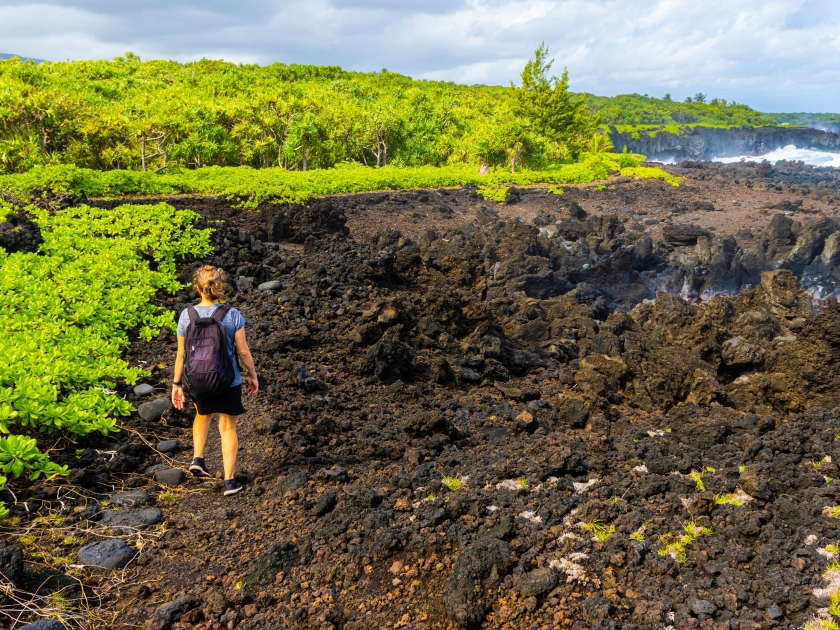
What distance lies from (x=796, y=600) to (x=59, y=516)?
15.9 ft

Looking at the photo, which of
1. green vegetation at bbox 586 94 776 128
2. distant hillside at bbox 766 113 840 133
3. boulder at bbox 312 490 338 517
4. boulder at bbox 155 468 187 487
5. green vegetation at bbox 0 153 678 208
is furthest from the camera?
distant hillside at bbox 766 113 840 133

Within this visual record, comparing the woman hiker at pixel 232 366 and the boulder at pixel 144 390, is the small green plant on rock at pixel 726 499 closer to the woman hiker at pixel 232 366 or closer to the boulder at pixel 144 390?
the woman hiker at pixel 232 366

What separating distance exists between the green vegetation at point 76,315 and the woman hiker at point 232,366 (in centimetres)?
95

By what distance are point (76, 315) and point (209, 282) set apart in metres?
3.45

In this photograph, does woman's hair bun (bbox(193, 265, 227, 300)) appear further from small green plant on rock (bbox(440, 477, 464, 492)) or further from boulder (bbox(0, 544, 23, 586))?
small green plant on rock (bbox(440, 477, 464, 492))

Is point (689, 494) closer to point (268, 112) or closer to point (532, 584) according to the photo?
point (532, 584)

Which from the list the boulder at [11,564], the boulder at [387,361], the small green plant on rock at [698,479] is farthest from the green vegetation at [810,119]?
the boulder at [11,564]

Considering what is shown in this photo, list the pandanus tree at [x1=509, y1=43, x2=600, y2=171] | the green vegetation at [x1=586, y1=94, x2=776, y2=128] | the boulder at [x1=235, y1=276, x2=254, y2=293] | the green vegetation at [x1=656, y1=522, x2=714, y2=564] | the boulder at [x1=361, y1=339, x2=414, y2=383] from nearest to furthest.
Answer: the green vegetation at [x1=656, y1=522, x2=714, y2=564]
the boulder at [x1=361, y1=339, x2=414, y2=383]
the boulder at [x1=235, y1=276, x2=254, y2=293]
the pandanus tree at [x1=509, y1=43, x2=600, y2=171]
the green vegetation at [x1=586, y1=94, x2=776, y2=128]

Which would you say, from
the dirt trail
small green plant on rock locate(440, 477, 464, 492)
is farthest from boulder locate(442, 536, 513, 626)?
small green plant on rock locate(440, 477, 464, 492)

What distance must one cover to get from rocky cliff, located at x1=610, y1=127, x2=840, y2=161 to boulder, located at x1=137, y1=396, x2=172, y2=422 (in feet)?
219

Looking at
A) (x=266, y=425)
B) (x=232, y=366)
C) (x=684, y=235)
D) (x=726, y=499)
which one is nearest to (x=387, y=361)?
(x=266, y=425)

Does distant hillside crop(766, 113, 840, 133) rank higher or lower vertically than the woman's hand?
higher

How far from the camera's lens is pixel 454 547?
4.12 meters

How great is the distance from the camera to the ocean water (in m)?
69.3
